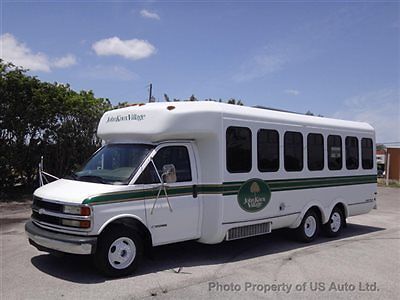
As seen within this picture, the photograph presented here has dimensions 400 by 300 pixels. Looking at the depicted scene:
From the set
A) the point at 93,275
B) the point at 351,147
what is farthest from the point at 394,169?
the point at 93,275

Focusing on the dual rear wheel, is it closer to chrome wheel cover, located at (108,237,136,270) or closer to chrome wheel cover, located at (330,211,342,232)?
chrome wheel cover, located at (330,211,342,232)

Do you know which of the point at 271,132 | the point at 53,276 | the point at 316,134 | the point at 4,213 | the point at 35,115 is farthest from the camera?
the point at 35,115

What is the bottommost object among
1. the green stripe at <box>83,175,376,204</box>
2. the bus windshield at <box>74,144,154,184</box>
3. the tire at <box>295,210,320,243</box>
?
the tire at <box>295,210,320,243</box>

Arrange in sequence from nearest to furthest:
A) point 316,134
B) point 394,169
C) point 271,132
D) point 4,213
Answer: point 271,132
point 316,134
point 4,213
point 394,169

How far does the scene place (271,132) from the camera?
28.6 ft

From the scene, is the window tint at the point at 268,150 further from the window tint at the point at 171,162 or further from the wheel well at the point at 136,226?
the wheel well at the point at 136,226

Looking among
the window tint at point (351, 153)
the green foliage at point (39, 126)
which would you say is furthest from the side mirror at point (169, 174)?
the green foliage at point (39, 126)

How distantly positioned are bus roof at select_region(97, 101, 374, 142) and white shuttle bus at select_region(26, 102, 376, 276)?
18 mm

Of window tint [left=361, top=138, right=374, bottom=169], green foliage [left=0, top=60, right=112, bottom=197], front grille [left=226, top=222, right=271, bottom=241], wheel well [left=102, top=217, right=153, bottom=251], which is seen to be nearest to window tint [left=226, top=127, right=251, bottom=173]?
front grille [left=226, top=222, right=271, bottom=241]

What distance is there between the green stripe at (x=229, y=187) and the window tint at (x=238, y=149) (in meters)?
0.29

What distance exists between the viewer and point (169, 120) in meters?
7.24

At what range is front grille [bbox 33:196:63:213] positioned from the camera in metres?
6.48

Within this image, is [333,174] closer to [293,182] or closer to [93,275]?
[293,182]

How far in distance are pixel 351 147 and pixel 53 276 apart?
7.55m
